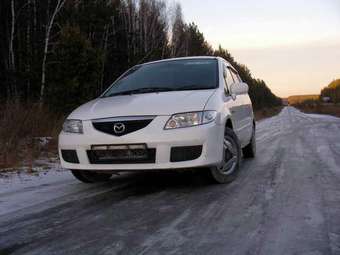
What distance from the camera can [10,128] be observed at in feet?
30.4

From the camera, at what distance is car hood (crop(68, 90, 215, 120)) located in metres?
4.72

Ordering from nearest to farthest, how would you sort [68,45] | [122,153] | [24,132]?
[122,153], [24,132], [68,45]

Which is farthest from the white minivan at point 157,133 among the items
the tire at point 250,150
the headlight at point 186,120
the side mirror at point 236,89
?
the tire at point 250,150

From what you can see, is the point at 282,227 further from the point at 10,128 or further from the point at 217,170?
the point at 10,128

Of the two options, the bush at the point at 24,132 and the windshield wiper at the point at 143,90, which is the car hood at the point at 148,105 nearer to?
the windshield wiper at the point at 143,90

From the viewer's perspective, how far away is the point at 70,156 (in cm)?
503

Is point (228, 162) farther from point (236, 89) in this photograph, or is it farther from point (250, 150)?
point (250, 150)

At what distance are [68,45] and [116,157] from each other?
44.9 feet

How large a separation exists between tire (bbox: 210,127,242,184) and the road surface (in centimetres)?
12

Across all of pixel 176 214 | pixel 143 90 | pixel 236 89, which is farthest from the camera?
pixel 236 89

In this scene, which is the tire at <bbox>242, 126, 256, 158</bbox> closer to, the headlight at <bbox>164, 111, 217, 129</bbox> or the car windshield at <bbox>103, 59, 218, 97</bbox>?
the car windshield at <bbox>103, 59, 218, 97</bbox>

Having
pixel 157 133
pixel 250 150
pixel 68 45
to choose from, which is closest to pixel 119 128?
pixel 157 133

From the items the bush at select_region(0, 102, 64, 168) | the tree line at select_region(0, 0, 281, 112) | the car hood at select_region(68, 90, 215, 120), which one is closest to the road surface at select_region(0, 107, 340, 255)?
the car hood at select_region(68, 90, 215, 120)

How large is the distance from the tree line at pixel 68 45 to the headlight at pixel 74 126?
6767 millimetres
